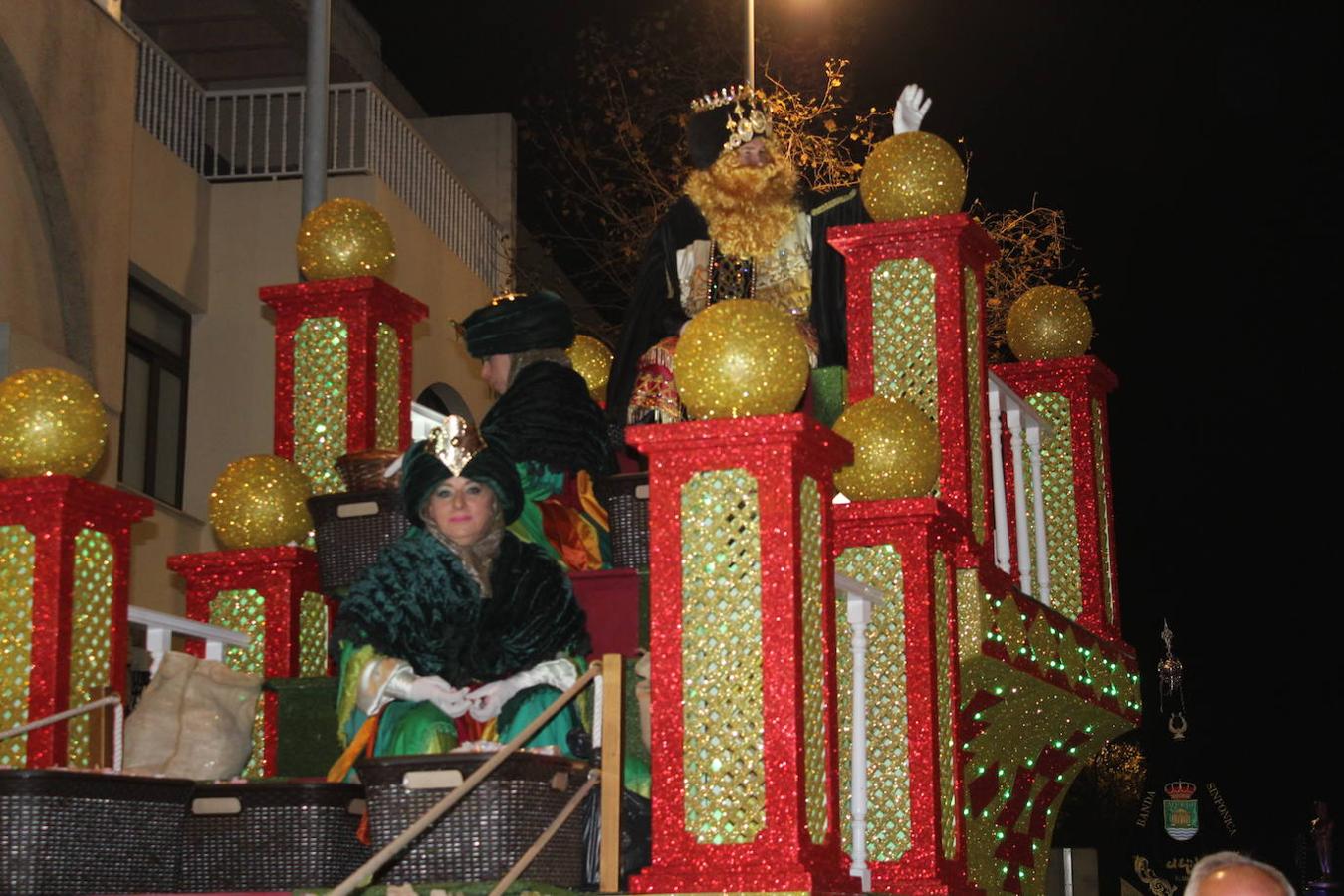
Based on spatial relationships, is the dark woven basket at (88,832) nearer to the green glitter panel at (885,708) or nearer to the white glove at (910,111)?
the green glitter panel at (885,708)

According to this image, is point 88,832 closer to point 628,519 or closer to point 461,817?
point 461,817

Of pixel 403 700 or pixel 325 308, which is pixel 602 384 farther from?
pixel 403 700

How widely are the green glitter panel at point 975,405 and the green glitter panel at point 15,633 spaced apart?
3.36 m

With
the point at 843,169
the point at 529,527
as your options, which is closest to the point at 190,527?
the point at 843,169

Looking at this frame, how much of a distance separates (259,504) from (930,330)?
9.40ft

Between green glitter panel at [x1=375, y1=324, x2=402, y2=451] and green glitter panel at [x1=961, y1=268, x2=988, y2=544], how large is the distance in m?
2.78

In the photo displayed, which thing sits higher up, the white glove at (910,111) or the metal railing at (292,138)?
the metal railing at (292,138)

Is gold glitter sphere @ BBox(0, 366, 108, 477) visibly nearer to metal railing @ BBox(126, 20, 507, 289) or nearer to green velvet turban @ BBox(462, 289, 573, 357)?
green velvet turban @ BBox(462, 289, 573, 357)

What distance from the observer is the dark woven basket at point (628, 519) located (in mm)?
8078

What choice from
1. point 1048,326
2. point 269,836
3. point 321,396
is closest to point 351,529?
point 321,396

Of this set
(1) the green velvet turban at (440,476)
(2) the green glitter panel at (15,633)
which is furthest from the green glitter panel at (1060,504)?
(2) the green glitter panel at (15,633)

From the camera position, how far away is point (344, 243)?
9.44 metres

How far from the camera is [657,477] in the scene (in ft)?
20.1

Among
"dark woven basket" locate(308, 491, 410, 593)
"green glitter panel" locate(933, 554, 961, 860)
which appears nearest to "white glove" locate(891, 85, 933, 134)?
"green glitter panel" locate(933, 554, 961, 860)
